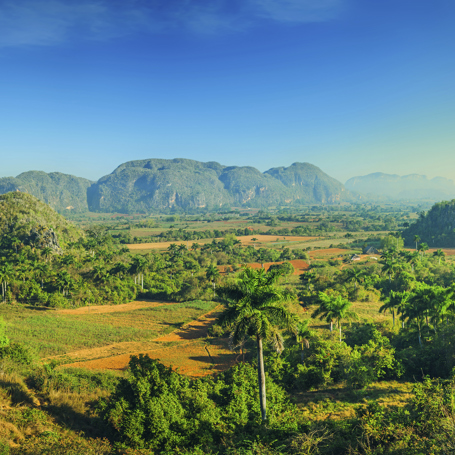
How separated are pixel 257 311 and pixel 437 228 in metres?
119

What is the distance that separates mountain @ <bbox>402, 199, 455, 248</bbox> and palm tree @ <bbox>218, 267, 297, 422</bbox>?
4251 inches

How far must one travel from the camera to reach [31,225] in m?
77.4

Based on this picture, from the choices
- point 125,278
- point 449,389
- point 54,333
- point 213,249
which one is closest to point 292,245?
point 213,249

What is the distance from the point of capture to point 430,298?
89.3ft

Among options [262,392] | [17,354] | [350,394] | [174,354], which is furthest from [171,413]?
[174,354]

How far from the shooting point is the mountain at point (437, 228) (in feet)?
346

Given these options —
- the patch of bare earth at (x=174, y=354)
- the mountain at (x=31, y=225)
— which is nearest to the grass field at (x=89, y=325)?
the patch of bare earth at (x=174, y=354)

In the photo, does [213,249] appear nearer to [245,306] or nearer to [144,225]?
[245,306]

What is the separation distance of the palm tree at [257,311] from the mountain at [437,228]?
354 feet

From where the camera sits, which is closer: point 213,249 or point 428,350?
point 428,350

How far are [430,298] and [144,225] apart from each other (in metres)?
178

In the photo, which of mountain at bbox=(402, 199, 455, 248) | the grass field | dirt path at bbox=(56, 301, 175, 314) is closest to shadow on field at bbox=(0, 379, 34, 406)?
the grass field

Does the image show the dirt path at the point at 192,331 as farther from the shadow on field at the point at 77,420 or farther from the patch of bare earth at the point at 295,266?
the patch of bare earth at the point at 295,266

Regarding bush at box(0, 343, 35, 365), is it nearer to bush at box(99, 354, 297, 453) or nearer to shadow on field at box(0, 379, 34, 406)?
shadow on field at box(0, 379, 34, 406)
